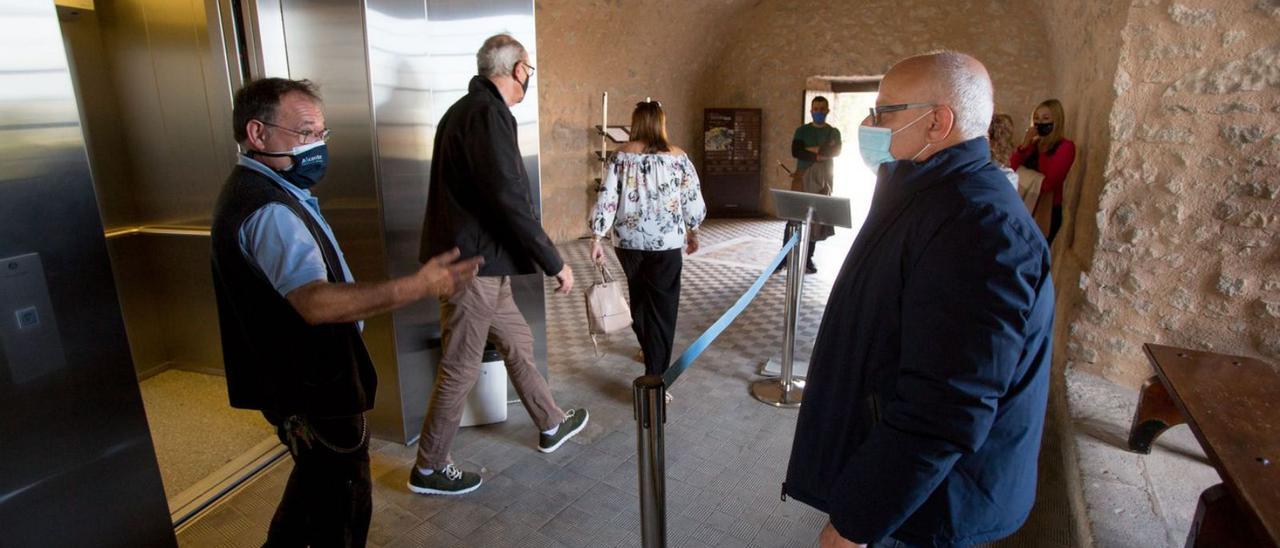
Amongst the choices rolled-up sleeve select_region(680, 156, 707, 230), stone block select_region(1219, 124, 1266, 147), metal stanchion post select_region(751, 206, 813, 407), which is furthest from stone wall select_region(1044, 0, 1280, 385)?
rolled-up sleeve select_region(680, 156, 707, 230)

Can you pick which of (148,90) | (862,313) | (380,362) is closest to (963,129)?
(862,313)

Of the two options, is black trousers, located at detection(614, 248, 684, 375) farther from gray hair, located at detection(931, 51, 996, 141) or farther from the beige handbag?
gray hair, located at detection(931, 51, 996, 141)

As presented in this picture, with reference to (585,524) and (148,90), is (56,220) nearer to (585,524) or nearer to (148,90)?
(585,524)

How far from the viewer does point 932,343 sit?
113 cm

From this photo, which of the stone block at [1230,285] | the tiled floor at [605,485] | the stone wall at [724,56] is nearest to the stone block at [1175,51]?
the stone block at [1230,285]

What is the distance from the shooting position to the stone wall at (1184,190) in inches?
93.7

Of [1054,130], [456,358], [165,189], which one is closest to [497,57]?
[456,358]

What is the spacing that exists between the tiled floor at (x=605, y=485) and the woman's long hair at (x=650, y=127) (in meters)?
1.41

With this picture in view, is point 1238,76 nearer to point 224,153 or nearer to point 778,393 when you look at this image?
point 778,393

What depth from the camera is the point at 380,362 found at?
9.46 ft

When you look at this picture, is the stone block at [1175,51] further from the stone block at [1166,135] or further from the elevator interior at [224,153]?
the elevator interior at [224,153]

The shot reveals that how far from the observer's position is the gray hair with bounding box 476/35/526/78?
7.97 ft

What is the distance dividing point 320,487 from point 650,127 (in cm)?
213

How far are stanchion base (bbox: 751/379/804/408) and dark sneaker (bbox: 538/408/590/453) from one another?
1.02 metres
